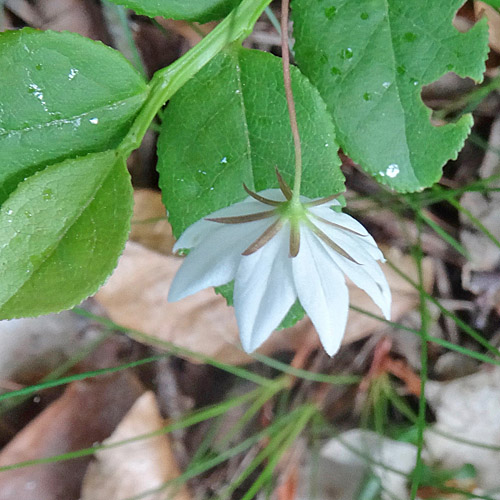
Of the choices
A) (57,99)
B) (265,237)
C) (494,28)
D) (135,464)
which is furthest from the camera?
(135,464)

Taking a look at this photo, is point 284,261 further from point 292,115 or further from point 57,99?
point 57,99

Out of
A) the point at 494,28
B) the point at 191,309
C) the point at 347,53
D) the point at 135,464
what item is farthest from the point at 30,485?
the point at 494,28

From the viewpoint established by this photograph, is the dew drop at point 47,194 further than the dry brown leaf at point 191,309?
No

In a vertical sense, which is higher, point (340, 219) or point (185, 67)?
point (185, 67)

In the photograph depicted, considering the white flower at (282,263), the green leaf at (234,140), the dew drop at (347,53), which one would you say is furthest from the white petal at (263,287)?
the dew drop at (347,53)

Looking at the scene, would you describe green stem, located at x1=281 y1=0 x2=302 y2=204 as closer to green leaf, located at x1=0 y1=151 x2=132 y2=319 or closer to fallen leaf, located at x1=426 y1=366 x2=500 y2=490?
green leaf, located at x1=0 y1=151 x2=132 y2=319

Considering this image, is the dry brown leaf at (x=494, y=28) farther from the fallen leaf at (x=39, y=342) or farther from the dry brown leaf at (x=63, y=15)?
the fallen leaf at (x=39, y=342)

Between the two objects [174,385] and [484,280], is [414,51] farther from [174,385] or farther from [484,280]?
[174,385]

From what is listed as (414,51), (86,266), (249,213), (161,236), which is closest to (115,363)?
(161,236)
